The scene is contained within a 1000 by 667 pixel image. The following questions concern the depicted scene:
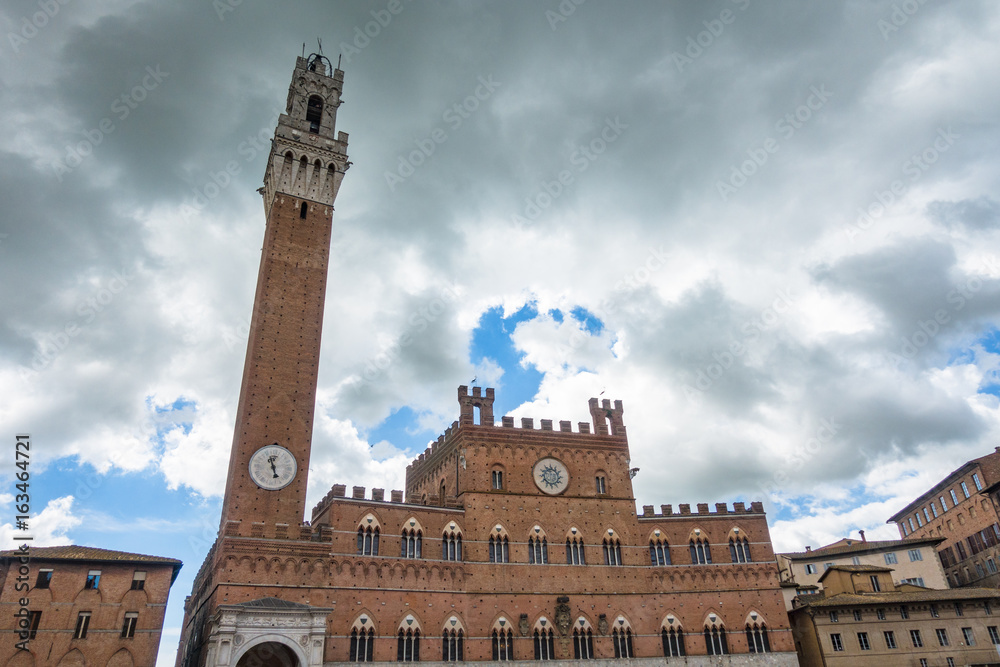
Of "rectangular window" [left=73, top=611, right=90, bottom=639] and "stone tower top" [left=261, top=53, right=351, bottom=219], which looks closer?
"rectangular window" [left=73, top=611, right=90, bottom=639]

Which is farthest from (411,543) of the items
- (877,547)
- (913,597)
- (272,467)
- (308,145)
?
(877,547)

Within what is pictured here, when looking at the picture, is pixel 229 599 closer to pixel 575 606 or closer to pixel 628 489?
pixel 575 606

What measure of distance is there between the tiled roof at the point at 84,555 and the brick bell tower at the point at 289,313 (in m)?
4.54

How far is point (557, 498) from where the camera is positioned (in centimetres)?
4525

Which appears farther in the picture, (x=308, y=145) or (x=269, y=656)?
(x=308, y=145)

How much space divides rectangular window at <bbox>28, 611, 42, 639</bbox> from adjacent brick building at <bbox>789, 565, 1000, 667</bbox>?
4636 centimetres

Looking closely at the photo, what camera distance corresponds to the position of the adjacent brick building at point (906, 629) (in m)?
42.8

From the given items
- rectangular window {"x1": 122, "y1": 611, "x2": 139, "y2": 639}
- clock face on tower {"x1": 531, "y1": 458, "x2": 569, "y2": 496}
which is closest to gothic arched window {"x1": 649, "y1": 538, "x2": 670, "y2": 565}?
clock face on tower {"x1": 531, "y1": 458, "x2": 569, "y2": 496}

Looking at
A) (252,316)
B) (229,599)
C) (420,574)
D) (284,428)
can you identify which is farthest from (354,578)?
(252,316)

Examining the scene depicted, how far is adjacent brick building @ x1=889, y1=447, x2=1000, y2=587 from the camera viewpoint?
53.6 m

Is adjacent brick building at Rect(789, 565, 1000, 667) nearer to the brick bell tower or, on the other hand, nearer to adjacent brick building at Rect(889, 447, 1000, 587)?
adjacent brick building at Rect(889, 447, 1000, 587)

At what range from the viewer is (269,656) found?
116ft

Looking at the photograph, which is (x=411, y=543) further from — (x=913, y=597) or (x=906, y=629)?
(x=913, y=597)

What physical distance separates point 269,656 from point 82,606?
33.6ft
